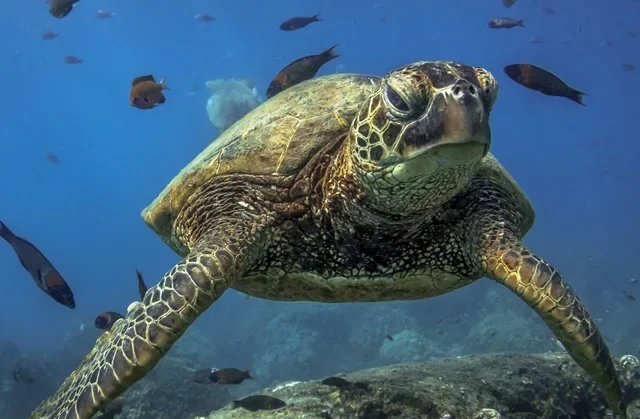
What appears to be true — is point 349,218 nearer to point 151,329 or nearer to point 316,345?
point 151,329

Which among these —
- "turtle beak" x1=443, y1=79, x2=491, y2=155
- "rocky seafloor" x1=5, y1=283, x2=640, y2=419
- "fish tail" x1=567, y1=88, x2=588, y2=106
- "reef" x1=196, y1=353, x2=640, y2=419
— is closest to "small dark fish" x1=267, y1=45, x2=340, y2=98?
"fish tail" x1=567, y1=88, x2=588, y2=106

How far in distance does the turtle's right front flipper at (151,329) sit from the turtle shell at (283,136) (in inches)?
30.5

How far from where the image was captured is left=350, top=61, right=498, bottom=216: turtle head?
212 centimetres

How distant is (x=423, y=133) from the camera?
2176 mm

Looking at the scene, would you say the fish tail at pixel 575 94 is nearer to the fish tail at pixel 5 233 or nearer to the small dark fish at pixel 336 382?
the small dark fish at pixel 336 382

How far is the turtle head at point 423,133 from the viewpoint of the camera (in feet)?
6.94

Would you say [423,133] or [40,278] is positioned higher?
[423,133]

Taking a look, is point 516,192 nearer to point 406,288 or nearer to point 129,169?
point 406,288

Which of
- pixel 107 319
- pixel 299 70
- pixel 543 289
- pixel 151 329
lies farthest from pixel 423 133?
pixel 107 319

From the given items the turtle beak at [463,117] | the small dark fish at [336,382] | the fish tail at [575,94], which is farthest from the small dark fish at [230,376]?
the fish tail at [575,94]

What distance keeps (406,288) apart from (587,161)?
12154cm

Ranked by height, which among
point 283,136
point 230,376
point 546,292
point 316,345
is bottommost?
point 316,345

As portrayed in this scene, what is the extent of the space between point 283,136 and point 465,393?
241 cm

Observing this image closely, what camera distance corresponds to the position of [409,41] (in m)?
69.5
